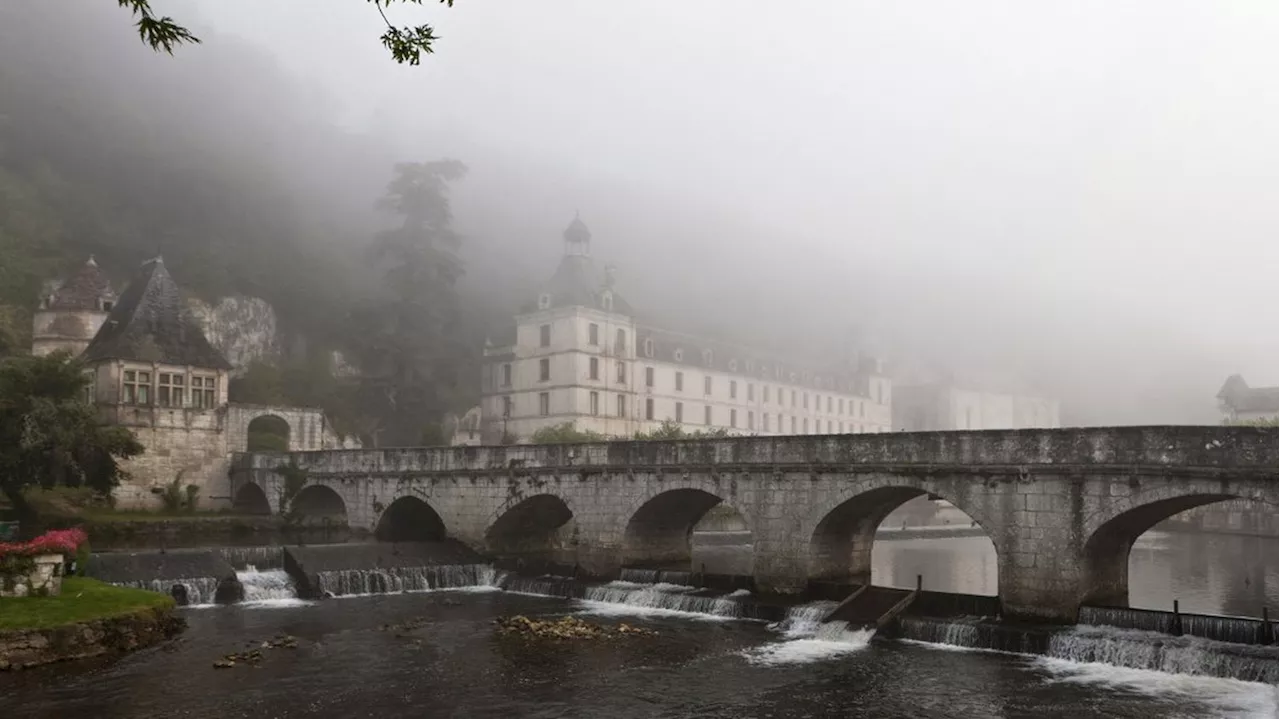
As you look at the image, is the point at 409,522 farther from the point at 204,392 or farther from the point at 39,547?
the point at 39,547

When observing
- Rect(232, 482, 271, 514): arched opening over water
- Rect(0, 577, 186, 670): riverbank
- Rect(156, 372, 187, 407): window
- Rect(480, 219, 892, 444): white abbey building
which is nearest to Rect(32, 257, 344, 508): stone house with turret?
Rect(156, 372, 187, 407): window

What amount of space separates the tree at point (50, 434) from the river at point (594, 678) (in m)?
12.0

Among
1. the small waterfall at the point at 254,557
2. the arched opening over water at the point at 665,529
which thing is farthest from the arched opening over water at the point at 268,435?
the arched opening over water at the point at 665,529

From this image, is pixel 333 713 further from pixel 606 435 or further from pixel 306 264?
pixel 306 264

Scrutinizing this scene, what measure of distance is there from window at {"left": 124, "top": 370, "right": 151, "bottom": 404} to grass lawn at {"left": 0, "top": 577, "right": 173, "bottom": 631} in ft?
79.7

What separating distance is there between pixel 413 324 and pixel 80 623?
49.7 meters

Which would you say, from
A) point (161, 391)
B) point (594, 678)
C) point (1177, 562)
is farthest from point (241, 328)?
point (1177, 562)

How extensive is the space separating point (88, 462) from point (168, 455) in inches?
447

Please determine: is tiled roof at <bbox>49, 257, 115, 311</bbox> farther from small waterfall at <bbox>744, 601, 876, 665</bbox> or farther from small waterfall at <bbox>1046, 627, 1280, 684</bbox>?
small waterfall at <bbox>1046, 627, 1280, 684</bbox>

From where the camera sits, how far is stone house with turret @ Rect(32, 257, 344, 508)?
162ft

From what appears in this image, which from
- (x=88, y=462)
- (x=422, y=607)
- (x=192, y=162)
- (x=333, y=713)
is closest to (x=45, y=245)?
(x=192, y=162)

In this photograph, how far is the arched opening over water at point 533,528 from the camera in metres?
41.3

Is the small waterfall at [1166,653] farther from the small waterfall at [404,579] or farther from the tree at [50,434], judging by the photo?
the tree at [50,434]

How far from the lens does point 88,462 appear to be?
3975cm
